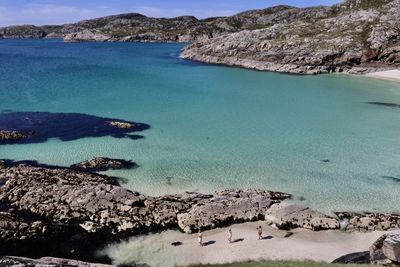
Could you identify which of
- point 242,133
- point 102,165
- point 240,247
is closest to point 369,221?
point 240,247

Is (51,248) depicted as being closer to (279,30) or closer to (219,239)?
(219,239)

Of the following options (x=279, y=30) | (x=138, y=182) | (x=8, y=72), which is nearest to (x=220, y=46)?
(x=279, y=30)

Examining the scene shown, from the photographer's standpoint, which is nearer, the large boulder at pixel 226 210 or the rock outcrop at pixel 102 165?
the large boulder at pixel 226 210

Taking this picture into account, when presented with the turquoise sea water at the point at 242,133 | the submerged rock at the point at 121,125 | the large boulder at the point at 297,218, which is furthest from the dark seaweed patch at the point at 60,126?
the large boulder at the point at 297,218

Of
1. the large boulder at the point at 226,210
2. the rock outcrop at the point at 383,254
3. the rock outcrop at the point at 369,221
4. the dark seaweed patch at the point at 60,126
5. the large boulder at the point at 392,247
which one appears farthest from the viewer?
the dark seaweed patch at the point at 60,126

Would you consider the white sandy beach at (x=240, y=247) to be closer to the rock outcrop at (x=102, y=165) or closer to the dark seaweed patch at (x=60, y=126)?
the rock outcrop at (x=102, y=165)

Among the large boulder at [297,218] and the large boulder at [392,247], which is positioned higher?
the large boulder at [392,247]

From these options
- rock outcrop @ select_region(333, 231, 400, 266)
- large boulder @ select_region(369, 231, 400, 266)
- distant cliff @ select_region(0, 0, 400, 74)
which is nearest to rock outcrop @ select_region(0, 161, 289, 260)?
rock outcrop @ select_region(333, 231, 400, 266)
